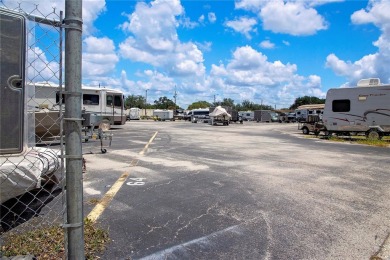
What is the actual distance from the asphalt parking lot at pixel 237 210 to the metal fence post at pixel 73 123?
107cm

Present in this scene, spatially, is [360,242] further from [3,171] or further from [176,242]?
[3,171]

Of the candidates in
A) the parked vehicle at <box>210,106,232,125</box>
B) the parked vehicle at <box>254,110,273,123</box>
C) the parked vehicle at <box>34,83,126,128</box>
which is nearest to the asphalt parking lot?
the parked vehicle at <box>34,83,126,128</box>

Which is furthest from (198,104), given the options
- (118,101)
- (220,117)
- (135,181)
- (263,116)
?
(135,181)

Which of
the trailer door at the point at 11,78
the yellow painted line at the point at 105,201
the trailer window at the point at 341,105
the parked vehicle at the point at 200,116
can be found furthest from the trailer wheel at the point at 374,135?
the parked vehicle at the point at 200,116

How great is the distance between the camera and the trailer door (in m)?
3.24

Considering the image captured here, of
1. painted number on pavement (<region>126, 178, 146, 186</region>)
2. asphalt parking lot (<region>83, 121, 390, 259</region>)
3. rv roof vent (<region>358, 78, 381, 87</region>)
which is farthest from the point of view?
rv roof vent (<region>358, 78, 381, 87</region>)

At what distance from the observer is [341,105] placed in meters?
22.4

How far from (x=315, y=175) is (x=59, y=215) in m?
6.04

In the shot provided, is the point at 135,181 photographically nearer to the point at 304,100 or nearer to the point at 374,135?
the point at 374,135

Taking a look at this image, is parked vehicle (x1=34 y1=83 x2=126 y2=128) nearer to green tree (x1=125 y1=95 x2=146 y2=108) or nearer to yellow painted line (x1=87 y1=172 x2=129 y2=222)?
yellow painted line (x1=87 y1=172 x2=129 y2=222)

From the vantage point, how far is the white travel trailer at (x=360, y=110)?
20.7 meters

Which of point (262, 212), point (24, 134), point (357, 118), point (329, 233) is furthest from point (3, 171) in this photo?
point (357, 118)

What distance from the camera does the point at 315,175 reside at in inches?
326

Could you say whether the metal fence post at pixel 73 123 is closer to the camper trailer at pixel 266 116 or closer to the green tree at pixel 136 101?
the camper trailer at pixel 266 116
